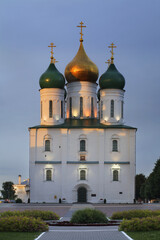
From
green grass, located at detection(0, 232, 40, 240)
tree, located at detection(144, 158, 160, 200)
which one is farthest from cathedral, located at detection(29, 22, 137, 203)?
green grass, located at detection(0, 232, 40, 240)

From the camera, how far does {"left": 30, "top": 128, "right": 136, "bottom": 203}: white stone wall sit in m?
66.9

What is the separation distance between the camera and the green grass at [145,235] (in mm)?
18953

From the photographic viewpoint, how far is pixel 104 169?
221ft

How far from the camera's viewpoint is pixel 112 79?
231 feet

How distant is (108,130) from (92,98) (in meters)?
6.24

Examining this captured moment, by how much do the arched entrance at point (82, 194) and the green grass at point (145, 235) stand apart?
46.4 m

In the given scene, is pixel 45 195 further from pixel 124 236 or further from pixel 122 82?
pixel 124 236

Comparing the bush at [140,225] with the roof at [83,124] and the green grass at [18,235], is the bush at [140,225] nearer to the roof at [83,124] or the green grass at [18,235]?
the green grass at [18,235]

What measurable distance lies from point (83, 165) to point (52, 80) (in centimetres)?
1173

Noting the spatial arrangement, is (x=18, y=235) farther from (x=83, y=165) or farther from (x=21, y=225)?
(x=83, y=165)

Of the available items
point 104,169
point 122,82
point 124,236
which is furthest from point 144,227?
point 122,82

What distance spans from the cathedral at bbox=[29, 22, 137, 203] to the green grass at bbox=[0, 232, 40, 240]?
149 feet

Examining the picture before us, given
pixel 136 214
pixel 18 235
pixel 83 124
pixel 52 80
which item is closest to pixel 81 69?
pixel 52 80

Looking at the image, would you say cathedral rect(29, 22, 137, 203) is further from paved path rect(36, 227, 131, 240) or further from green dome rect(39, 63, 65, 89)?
paved path rect(36, 227, 131, 240)
